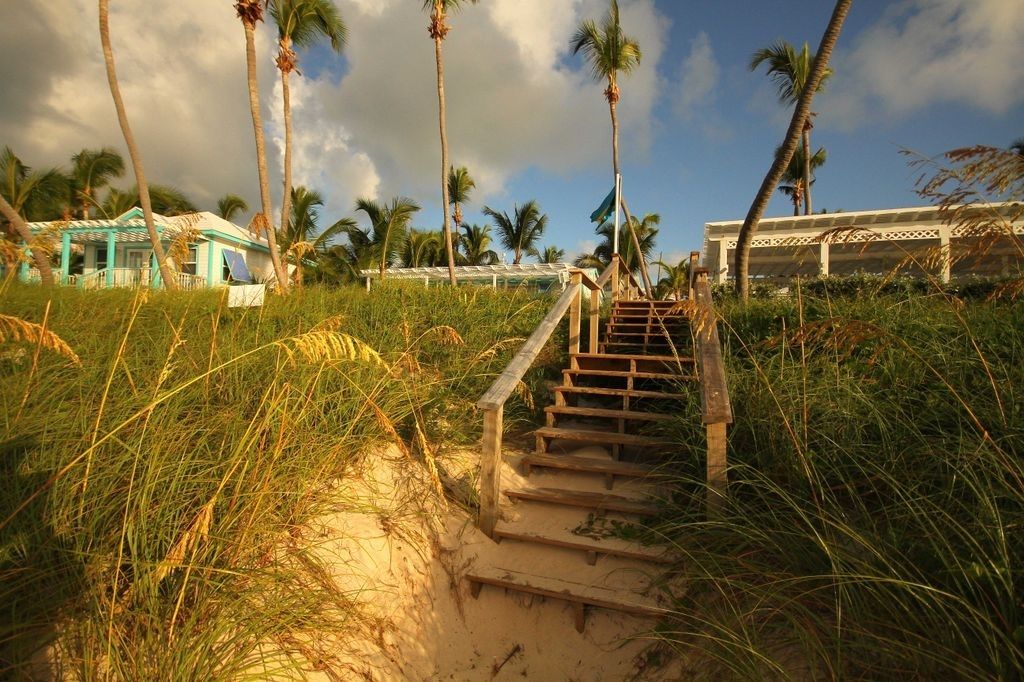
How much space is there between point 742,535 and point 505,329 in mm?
4612

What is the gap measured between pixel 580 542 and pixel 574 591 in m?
0.38

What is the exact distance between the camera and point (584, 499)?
3.93 meters

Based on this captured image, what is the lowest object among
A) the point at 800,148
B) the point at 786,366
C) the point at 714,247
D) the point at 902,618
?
the point at 902,618

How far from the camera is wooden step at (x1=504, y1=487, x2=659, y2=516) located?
371 centimetres

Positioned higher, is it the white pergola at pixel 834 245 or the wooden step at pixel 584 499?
the white pergola at pixel 834 245

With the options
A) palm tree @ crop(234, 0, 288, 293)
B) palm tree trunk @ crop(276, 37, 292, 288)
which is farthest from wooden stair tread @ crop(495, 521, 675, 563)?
palm tree trunk @ crop(276, 37, 292, 288)

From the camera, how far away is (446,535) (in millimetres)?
3617

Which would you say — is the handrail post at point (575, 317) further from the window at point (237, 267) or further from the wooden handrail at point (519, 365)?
the window at point (237, 267)

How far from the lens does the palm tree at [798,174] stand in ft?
Answer: 74.5

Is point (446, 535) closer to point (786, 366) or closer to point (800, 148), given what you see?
point (786, 366)

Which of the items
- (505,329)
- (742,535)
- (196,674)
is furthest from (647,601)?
(505,329)

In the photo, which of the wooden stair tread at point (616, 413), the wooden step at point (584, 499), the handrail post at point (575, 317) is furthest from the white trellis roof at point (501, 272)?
the wooden step at point (584, 499)

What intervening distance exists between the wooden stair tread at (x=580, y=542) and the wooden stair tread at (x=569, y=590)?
25cm

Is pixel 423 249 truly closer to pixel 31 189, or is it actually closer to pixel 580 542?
pixel 31 189
